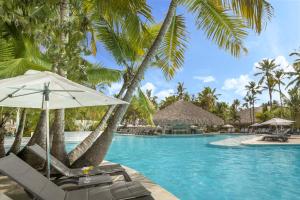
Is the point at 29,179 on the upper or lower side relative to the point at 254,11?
lower

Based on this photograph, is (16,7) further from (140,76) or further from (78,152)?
(78,152)

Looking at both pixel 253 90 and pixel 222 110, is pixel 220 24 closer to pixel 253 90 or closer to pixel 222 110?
pixel 222 110

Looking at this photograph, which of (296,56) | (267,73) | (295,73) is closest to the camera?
(296,56)

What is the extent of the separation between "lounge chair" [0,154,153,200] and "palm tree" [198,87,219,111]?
1938 inches

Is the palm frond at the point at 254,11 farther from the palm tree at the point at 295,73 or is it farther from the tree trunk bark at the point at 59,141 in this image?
the palm tree at the point at 295,73

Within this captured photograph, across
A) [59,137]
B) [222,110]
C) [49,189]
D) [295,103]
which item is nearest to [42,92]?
[49,189]

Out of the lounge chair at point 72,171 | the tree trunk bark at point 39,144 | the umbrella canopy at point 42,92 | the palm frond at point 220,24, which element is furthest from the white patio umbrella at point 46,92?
the palm frond at point 220,24

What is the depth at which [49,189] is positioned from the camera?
131 inches

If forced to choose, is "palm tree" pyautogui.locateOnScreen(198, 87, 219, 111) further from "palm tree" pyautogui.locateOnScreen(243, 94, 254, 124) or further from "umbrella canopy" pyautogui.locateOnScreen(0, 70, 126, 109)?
"umbrella canopy" pyautogui.locateOnScreen(0, 70, 126, 109)

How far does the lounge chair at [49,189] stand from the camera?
305 centimetres

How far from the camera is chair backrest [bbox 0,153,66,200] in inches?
119

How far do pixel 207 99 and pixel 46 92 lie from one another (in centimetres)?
4880

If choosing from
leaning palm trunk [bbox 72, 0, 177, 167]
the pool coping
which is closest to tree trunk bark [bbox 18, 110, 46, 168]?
the pool coping

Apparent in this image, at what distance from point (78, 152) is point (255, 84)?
55030 millimetres
